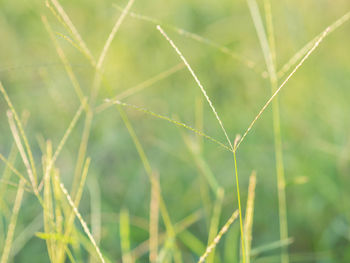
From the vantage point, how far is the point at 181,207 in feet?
4.12

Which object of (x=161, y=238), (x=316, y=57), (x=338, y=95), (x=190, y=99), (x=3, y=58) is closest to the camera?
(x=161, y=238)

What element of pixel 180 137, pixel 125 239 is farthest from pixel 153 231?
pixel 180 137

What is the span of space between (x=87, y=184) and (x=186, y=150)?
309 millimetres

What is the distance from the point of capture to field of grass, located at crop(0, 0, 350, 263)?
93 cm

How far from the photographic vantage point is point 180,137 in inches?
59.0

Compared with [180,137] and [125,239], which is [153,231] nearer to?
[125,239]

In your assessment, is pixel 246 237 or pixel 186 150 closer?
pixel 246 237

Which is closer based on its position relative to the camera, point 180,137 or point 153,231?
point 153,231

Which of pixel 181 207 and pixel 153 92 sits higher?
pixel 153 92

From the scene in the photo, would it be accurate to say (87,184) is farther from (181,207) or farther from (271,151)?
(271,151)

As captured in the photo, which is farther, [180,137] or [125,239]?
[180,137]

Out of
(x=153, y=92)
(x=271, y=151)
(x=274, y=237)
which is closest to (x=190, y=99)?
(x=153, y=92)

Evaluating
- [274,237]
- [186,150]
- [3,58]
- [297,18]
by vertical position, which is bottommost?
[274,237]

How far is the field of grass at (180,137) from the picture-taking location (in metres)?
0.93
